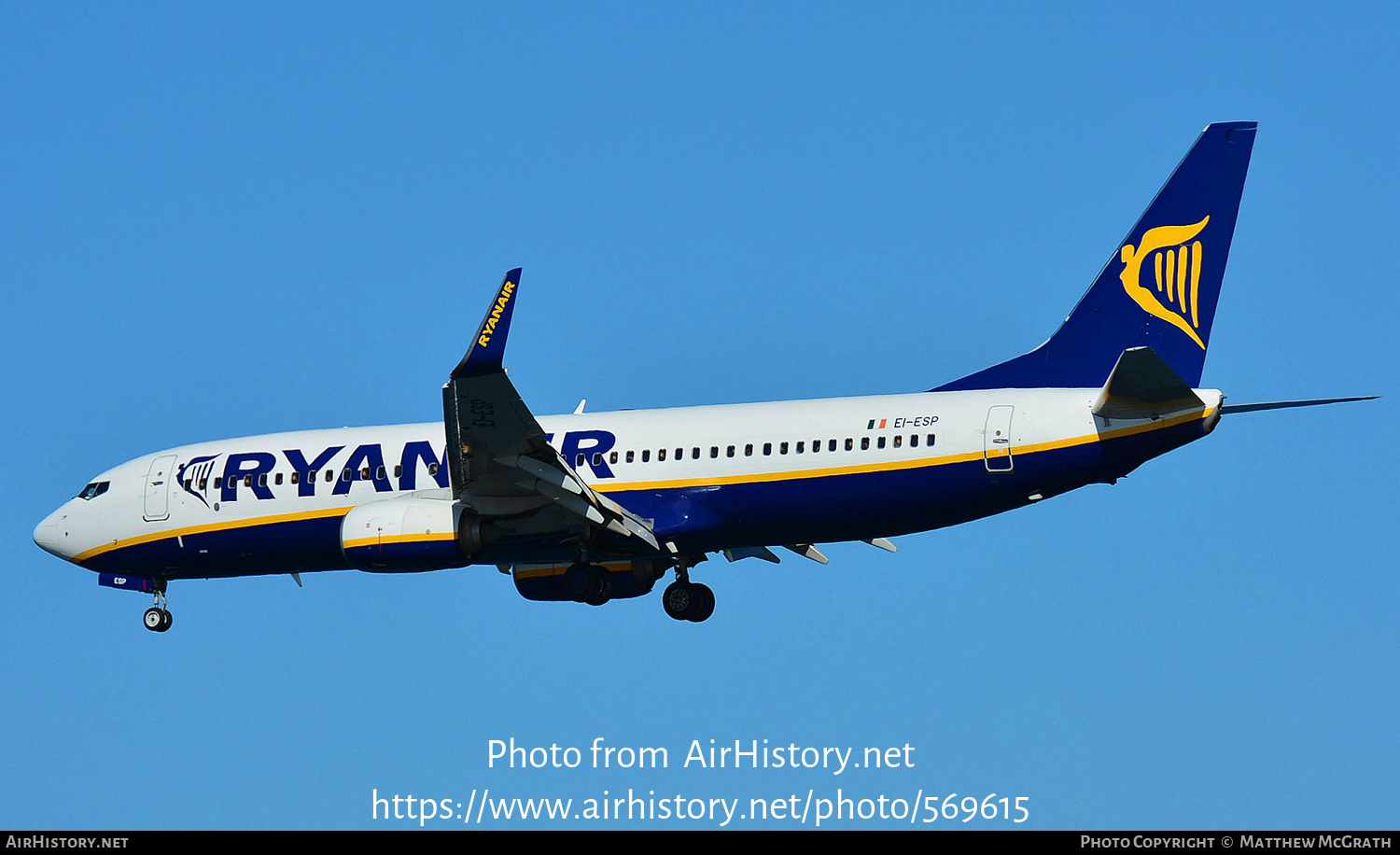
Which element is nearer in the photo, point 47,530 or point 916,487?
point 916,487

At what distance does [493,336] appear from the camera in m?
27.6

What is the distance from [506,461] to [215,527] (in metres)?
7.23

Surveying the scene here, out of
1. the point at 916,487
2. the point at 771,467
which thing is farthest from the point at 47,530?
the point at 916,487

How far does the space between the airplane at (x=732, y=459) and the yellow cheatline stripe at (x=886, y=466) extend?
0.03 m

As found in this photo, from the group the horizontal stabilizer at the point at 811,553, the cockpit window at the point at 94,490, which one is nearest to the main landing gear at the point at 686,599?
the horizontal stabilizer at the point at 811,553

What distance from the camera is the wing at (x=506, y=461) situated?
27.8 m

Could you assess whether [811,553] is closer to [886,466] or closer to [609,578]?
[609,578]

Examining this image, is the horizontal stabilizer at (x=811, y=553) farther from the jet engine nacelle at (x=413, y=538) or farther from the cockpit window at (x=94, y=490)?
the cockpit window at (x=94, y=490)

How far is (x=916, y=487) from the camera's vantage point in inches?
1158

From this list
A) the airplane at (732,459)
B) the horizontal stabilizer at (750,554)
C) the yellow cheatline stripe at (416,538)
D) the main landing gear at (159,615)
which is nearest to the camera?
the airplane at (732,459)

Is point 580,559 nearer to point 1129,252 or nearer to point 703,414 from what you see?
point 703,414

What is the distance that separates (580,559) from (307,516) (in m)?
5.38

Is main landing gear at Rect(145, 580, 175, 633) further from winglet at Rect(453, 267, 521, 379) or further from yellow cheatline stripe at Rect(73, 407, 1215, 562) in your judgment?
winglet at Rect(453, 267, 521, 379)

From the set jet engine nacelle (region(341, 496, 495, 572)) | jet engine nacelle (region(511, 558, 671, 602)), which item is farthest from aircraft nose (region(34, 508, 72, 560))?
jet engine nacelle (region(511, 558, 671, 602))
